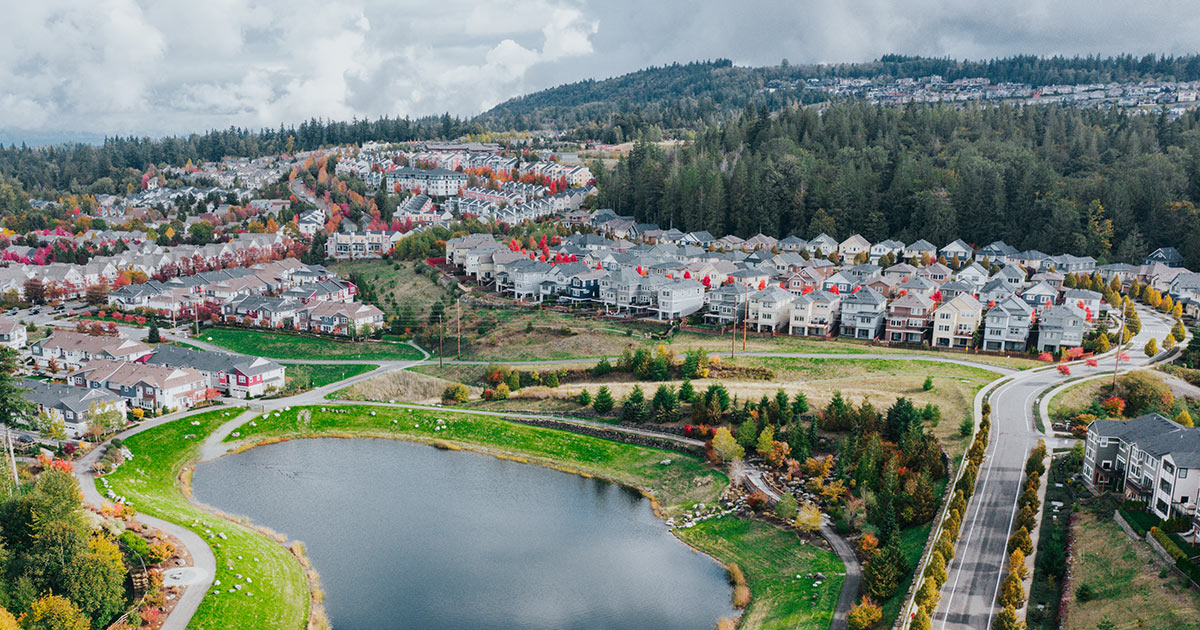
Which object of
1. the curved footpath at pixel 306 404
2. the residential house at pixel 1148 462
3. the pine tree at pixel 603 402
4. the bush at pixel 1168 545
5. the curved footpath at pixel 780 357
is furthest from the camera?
the curved footpath at pixel 780 357

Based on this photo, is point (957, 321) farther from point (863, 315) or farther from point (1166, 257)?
point (1166, 257)

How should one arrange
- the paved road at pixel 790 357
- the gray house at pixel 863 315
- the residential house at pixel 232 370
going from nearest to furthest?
the residential house at pixel 232 370, the paved road at pixel 790 357, the gray house at pixel 863 315

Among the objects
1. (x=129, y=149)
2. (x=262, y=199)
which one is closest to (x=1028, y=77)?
(x=262, y=199)

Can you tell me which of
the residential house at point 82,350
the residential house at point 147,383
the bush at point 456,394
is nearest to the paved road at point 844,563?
the bush at point 456,394

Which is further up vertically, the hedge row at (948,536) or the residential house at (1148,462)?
the residential house at (1148,462)

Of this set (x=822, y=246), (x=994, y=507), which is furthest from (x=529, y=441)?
(x=822, y=246)

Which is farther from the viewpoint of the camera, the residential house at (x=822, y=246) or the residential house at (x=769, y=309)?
the residential house at (x=822, y=246)

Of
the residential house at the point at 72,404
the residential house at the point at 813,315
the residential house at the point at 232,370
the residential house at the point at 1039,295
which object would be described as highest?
the residential house at the point at 1039,295

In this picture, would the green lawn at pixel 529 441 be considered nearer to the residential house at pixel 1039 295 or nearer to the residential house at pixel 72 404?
the residential house at pixel 72 404
